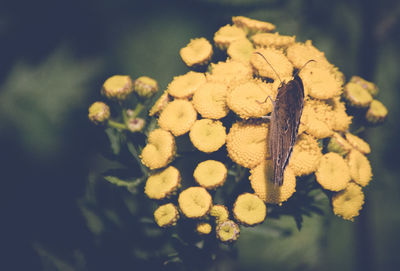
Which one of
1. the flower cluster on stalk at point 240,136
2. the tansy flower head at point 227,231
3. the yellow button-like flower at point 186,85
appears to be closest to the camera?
the tansy flower head at point 227,231

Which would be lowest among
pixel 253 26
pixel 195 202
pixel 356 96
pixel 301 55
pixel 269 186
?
pixel 195 202

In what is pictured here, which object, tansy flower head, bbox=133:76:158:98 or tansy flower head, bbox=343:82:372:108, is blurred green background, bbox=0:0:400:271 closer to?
tansy flower head, bbox=133:76:158:98

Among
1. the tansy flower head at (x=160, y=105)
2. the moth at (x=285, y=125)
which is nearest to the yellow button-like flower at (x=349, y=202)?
the moth at (x=285, y=125)

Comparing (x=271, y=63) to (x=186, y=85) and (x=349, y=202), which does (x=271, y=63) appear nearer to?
(x=186, y=85)

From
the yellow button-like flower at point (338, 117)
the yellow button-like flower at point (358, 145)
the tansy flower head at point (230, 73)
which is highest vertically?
the tansy flower head at point (230, 73)

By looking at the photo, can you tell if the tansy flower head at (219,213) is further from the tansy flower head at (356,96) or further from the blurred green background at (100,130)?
the tansy flower head at (356,96)

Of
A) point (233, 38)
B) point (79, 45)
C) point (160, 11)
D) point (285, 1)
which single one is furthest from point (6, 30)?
point (285, 1)

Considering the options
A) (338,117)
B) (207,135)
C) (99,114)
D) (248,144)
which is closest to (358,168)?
(338,117)
